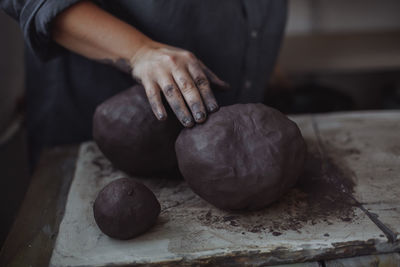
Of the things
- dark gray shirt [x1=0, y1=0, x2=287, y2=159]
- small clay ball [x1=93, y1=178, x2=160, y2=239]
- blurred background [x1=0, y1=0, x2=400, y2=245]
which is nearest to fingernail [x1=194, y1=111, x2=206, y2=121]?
small clay ball [x1=93, y1=178, x2=160, y2=239]

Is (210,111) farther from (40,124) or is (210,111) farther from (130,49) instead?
(40,124)

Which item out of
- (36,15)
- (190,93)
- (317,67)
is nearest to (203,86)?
(190,93)

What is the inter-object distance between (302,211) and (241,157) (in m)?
0.28

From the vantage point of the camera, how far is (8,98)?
2.63 metres

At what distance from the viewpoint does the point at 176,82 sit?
145 centimetres

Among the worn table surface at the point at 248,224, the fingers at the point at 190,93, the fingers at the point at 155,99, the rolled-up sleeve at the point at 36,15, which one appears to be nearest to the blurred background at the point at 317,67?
the worn table surface at the point at 248,224

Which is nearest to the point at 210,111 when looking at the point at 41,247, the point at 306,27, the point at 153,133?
the point at 153,133

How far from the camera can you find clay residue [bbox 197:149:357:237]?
1.31 metres

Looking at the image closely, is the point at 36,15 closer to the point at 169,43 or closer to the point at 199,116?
the point at 169,43

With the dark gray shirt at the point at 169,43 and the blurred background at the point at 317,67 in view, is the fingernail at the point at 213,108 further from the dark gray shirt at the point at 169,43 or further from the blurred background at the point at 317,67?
the blurred background at the point at 317,67

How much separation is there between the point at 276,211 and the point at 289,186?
0.30 feet

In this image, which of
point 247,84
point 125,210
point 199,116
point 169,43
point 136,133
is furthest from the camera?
point 247,84

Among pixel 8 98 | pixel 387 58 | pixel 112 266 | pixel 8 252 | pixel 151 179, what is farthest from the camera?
pixel 387 58

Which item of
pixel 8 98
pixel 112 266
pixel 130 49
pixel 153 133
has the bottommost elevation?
pixel 8 98
